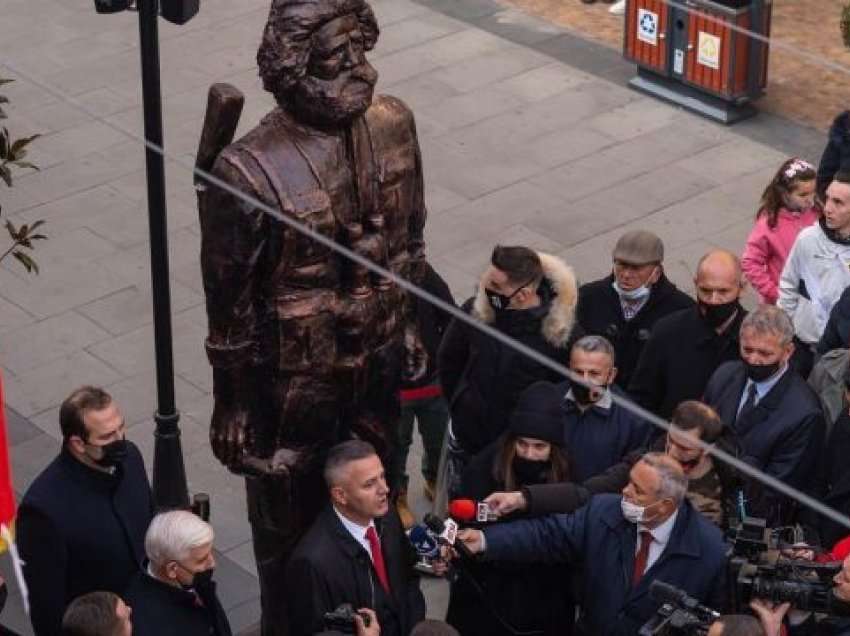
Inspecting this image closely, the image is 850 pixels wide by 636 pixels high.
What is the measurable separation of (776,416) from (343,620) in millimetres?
2318

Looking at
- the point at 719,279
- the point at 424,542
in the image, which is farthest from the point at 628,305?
the point at 424,542

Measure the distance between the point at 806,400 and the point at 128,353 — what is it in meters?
4.80

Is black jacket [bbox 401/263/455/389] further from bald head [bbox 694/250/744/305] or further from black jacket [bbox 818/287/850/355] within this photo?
black jacket [bbox 818/287/850/355]

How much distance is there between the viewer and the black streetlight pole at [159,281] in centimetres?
959

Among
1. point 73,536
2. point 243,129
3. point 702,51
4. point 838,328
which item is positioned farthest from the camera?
point 243,129

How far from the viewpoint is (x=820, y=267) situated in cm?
1034

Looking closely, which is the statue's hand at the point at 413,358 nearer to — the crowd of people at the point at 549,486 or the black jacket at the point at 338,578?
the crowd of people at the point at 549,486

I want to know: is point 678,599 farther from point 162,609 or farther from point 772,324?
point 162,609

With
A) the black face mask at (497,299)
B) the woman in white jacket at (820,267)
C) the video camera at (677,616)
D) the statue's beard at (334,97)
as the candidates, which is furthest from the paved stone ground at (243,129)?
the statue's beard at (334,97)

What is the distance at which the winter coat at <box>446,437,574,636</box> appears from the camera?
8500 millimetres

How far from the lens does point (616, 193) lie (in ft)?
46.5

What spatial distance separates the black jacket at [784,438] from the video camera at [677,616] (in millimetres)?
1288

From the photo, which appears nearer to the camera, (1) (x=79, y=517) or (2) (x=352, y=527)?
(2) (x=352, y=527)

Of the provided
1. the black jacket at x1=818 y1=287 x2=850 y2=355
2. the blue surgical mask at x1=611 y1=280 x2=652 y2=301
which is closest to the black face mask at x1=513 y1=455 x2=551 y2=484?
the blue surgical mask at x1=611 y1=280 x2=652 y2=301
